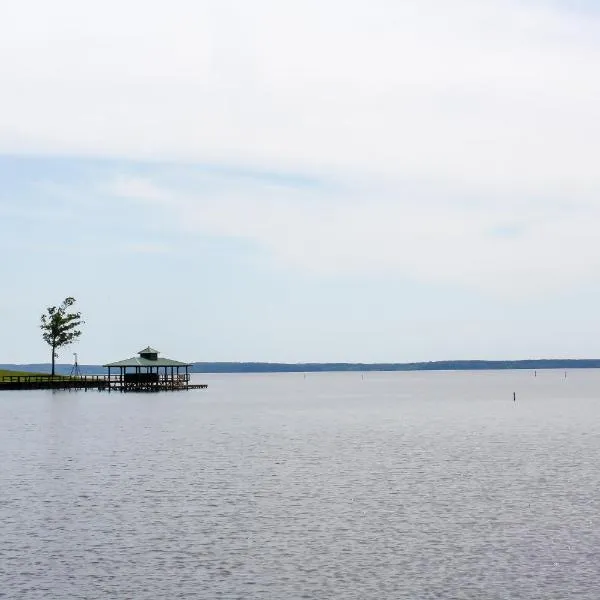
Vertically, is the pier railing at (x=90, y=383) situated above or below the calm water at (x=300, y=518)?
above

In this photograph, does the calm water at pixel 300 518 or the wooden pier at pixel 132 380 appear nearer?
the calm water at pixel 300 518

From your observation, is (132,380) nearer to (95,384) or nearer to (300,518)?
(95,384)

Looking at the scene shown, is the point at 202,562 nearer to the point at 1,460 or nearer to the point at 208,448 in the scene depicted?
the point at 1,460

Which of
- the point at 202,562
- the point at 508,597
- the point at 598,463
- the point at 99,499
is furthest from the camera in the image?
the point at 598,463

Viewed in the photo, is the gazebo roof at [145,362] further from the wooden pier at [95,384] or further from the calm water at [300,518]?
the calm water at [300,518]

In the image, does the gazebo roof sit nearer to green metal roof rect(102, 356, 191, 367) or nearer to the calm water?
green metal roof rect(102, 356, 191, 367)

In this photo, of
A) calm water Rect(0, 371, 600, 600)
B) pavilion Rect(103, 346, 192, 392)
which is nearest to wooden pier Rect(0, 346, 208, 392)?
pavilion Rect(103, 346, 192, 392)

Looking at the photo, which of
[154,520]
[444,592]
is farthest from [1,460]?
[444,592]

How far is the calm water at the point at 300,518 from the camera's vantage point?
95.1 ft

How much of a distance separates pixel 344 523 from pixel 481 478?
16.6 metres

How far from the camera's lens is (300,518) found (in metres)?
39.7

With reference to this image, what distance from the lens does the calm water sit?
29000 mm

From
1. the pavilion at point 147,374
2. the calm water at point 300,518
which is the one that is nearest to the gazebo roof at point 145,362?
the pavilion at point 147,374

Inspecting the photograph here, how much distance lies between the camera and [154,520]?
1553 inches
